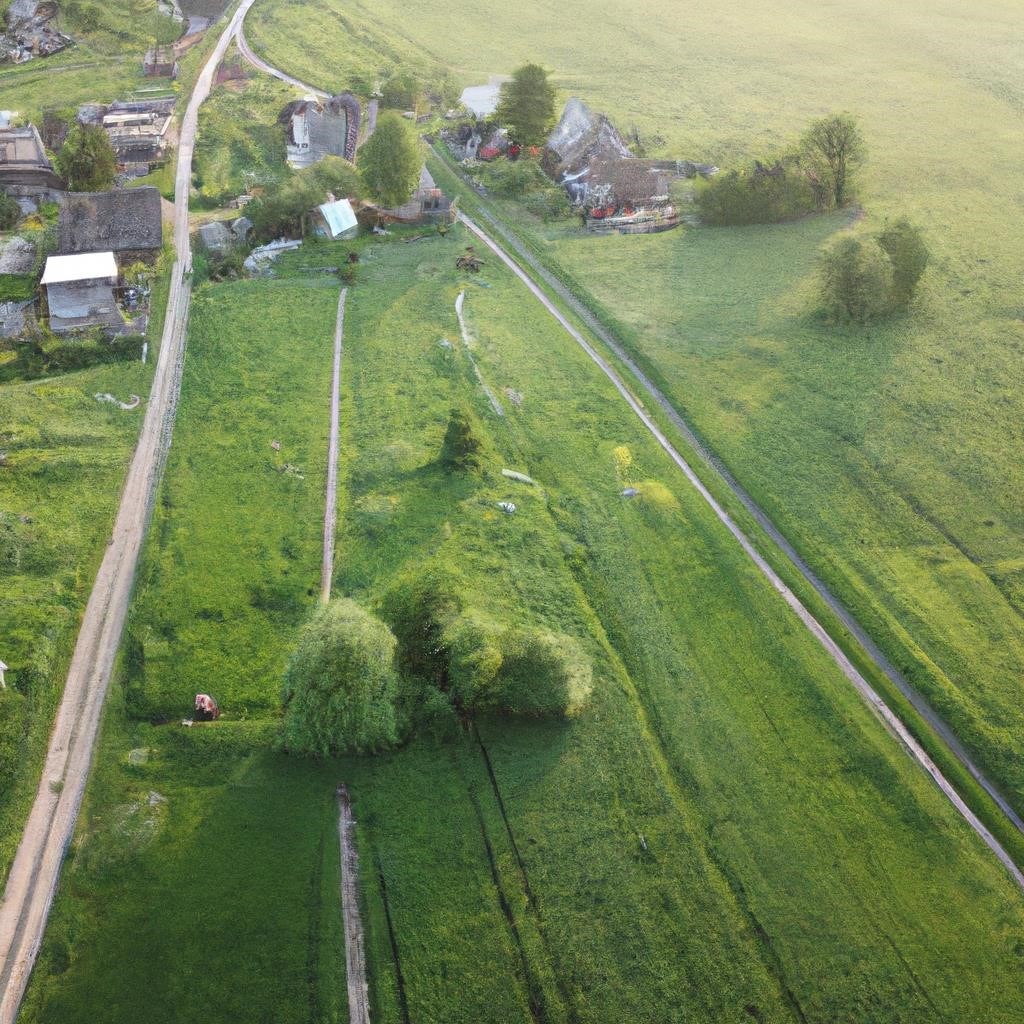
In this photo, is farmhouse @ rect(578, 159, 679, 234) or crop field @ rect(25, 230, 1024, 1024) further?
farmhouse @ rect(578, 159, 679, 234)

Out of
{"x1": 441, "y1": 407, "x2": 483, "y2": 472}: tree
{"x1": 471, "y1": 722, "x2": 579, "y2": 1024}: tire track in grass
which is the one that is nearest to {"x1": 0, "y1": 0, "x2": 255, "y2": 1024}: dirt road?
{"x1": 471, "y1": 722, "x2": 579, "y2": 1024}: tire track in grass

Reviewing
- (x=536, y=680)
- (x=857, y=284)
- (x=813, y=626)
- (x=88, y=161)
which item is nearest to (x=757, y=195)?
(x=857, y=284)

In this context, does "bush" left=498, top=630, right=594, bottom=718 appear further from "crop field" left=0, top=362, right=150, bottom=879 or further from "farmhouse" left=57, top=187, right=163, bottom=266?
"farmhouse" left=57, top=187, right=163, bottom=266

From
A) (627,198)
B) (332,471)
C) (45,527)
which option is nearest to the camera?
(45,527)

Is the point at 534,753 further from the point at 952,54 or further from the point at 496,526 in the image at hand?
the point at 952,54

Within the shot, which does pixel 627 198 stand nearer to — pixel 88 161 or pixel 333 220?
pixel 333 220

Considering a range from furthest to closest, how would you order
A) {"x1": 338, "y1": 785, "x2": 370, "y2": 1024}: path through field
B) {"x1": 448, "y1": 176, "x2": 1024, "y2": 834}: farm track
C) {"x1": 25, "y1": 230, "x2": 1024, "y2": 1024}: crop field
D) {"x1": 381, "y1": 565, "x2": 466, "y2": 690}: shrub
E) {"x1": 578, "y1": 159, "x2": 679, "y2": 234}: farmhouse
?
{"x1": 578, "y1": 159, "x2": 679, "y2": 234}: farmhouse → {"x1": 381, "y1": 565, "x2": 466, "y2": 690}: shrub → {"x1": 448, "y1": 176, "x2": 1024, "y2": 834}: farm track → {"x1": 25, "y1": 230, "x2": 1024, "y2": 1024}: crop field → {"x1": 338, "y1": 785, "x2": 370, "y2": 1024}: path through field

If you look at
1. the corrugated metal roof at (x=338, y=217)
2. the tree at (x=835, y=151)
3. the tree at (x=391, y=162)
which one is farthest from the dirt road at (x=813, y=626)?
the tree at (x=835, y=151)
